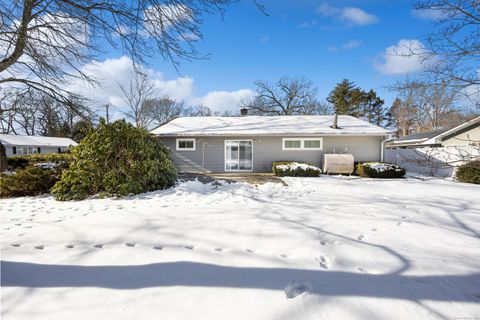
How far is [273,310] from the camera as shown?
6.11ft

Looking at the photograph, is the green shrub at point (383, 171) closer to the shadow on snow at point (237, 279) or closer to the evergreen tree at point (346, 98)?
the shadow on snow at point (237, 279)

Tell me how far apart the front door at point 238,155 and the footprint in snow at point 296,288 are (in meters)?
10.7

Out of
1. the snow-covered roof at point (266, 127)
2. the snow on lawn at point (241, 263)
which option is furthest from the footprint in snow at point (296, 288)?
the snow-covered roof at point (266, 127)

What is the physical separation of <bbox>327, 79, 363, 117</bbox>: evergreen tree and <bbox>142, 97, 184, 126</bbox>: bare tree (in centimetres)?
2230

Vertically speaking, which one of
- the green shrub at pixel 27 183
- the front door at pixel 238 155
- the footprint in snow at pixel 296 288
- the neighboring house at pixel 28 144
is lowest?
the footprint in snow at pixel 296 288

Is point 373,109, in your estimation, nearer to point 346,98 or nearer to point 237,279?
point 346,98

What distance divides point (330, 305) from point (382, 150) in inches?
484

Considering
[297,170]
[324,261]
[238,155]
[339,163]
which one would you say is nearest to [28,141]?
[238,155]

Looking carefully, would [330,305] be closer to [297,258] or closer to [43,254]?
[297,258]

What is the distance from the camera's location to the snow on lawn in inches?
74.8

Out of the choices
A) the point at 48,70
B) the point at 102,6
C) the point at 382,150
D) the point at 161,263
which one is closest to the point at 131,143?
the point at 48,70

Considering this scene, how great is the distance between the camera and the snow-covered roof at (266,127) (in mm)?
12148

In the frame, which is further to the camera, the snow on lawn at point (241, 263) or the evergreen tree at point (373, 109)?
the evergreen tree at point (373, 109)

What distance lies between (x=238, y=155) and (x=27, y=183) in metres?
8.79
